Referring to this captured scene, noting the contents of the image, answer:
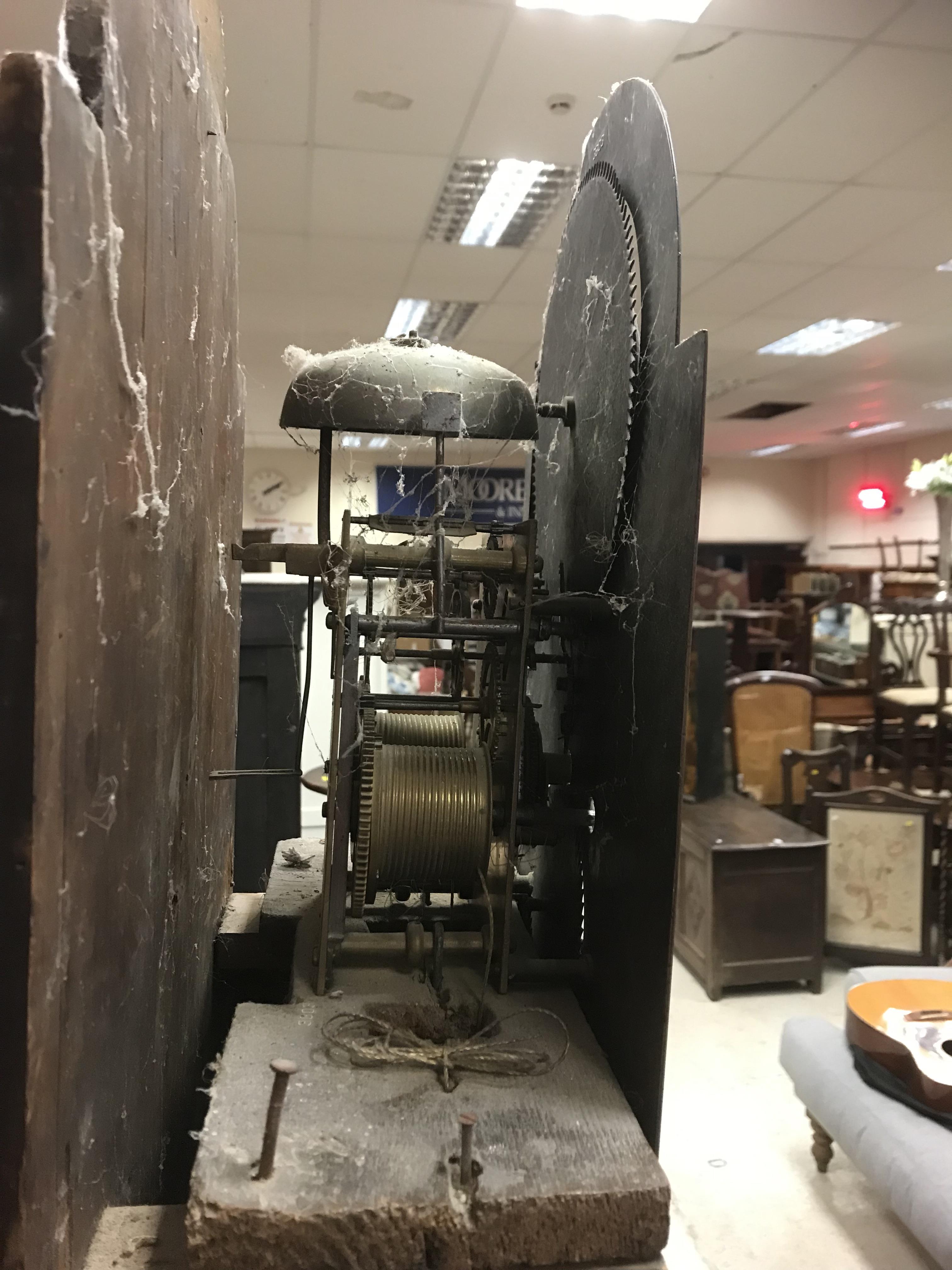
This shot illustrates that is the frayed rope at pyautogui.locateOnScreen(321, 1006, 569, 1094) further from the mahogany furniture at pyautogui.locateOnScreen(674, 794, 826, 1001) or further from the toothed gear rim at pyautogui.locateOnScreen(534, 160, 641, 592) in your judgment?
the mahogany furniture at pyautogui.locateOnScreen(674, 794, 826, 1001)

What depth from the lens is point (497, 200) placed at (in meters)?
3.87

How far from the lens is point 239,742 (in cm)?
253

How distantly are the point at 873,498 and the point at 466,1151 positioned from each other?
11.4 metres

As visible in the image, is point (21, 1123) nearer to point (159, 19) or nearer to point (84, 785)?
point (84, 785)

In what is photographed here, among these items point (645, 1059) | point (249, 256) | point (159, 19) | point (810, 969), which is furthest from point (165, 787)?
point (249, 256)

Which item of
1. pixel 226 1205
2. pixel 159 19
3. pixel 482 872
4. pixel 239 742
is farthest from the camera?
pixel 239 742

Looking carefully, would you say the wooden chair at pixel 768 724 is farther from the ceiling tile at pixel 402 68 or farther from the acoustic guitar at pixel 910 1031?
the ceiling tile at pixel 402 68

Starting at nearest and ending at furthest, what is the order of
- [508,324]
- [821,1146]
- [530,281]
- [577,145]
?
[821,1146] < [577,145] < [530,281] < [508,324]

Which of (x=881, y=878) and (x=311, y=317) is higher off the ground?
(x=311, y=317)

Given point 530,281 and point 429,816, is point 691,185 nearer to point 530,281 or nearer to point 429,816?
point 530,281

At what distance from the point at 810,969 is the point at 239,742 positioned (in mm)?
2445

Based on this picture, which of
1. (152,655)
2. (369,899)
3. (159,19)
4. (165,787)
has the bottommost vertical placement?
(369,899)

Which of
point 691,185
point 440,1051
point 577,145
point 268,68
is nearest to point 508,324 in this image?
point 691,185

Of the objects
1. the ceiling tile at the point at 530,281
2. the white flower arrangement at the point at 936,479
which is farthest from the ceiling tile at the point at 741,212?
the white flower arrangement at the point at 936,479
